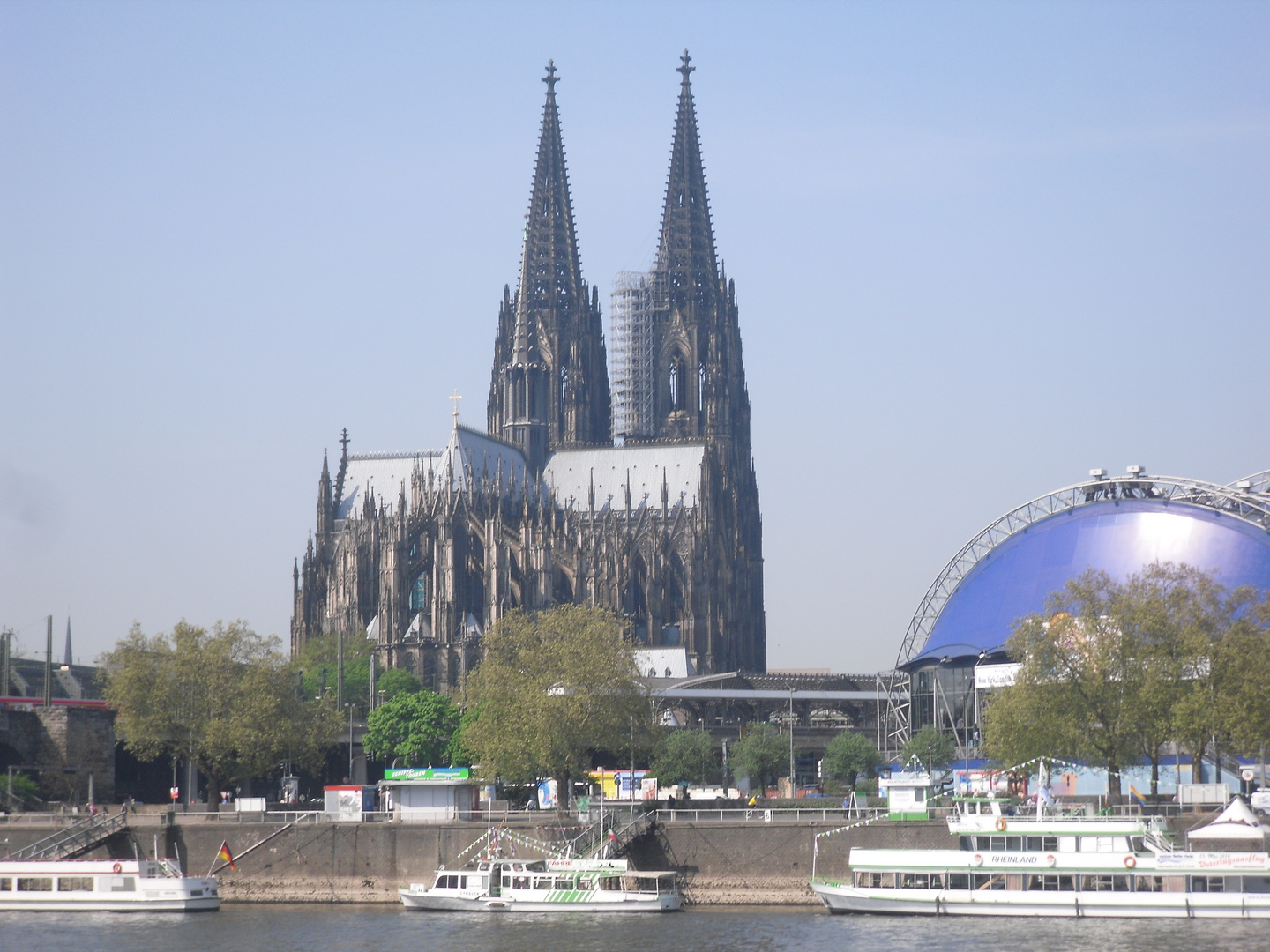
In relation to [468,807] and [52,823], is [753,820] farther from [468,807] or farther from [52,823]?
[52,823]

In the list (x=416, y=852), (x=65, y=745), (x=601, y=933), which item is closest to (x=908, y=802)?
(x=601, y=933)

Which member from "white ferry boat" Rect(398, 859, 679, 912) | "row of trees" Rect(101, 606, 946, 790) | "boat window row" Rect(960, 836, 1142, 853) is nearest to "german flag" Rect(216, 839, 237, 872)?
"white ferry boat" Rect(398, 859, 679, 912)

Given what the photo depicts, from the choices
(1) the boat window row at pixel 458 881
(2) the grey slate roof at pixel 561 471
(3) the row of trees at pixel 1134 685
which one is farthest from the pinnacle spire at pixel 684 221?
(1) the boat window row at pixel 458 881

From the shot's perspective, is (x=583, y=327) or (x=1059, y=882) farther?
(x=583, y=327)

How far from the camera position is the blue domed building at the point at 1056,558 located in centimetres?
9662

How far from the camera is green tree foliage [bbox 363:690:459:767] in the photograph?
103375 mm

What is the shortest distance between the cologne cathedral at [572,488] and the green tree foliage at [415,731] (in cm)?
3698

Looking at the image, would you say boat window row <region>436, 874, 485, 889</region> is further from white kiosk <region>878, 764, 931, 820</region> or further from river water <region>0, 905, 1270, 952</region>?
white kiosk <region>878, 764, 931, 820</region>

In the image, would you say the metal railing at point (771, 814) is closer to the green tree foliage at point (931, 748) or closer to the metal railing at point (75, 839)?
the metal railing at point (75, 839)

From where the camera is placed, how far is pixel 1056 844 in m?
61.6

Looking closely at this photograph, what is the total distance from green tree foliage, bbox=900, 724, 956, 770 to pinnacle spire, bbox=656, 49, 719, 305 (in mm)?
80469

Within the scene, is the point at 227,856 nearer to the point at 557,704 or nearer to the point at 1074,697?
the point at 557,704

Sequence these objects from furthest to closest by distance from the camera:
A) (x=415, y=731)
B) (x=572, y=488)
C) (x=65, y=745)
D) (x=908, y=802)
Result: (x=572, y=488) → (x=415, y=731) → (x=65, y=745) → (x=908, y=802)

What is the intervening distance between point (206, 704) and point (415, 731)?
22.0 meters
